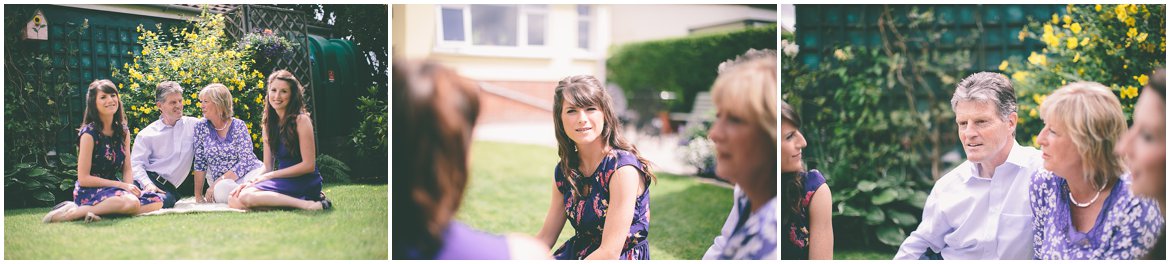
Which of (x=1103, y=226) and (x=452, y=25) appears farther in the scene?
(x=452, y=25)

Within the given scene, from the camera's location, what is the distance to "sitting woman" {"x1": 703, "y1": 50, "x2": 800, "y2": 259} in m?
3.00

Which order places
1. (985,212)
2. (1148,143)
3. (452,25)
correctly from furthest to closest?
1. (452,25)
2. (985,212)
3. (1148,143)

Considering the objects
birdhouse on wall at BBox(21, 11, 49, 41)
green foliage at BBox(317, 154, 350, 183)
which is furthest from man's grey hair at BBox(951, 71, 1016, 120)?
birdhouse on wall at BBox(21, 11, 49, 41)

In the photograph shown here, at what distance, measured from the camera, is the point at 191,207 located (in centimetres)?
362

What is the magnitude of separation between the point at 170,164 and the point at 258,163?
411 mm

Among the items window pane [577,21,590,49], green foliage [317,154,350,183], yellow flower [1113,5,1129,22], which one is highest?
Result: window pane [577,21,590,49]

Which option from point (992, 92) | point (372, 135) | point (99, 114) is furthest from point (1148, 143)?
point (99, 114)

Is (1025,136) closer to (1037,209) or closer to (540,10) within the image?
(1037,209)

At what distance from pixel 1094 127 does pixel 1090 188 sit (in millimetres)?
252

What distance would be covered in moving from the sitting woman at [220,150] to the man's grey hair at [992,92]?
3205 mm

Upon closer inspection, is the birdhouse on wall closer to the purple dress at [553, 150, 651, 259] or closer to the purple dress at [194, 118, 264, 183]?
the purple dress at [194, 118, 264, 183]

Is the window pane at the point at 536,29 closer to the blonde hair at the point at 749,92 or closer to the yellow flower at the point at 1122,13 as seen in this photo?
the blonde hair at the point at 749,92

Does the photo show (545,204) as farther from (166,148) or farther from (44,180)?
(44,180)

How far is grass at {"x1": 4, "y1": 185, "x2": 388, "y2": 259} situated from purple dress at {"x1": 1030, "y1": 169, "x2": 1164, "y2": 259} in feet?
9.48
